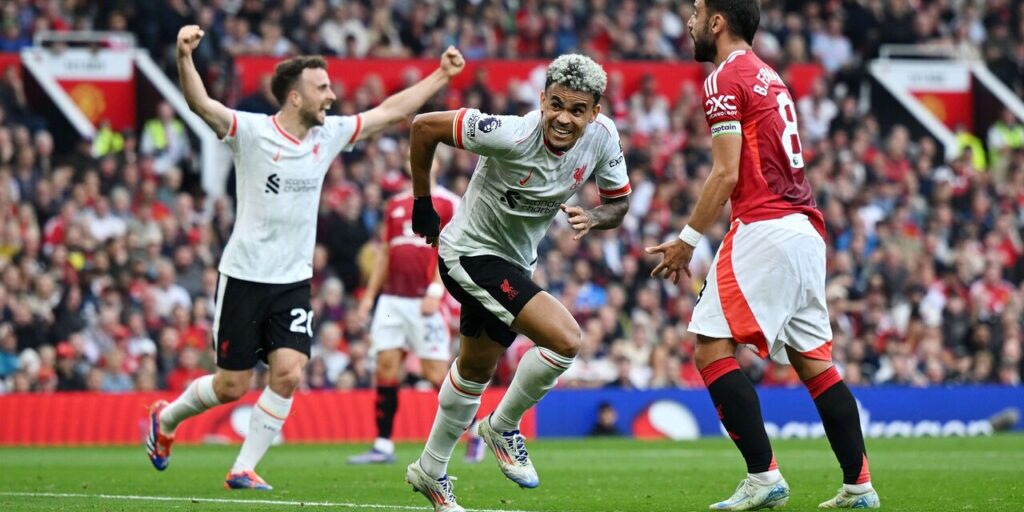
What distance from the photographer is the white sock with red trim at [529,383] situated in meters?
8.27

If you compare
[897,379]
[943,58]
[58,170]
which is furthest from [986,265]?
[58,170]

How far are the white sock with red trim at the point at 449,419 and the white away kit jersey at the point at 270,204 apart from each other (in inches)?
102

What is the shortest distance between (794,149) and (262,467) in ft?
21.1

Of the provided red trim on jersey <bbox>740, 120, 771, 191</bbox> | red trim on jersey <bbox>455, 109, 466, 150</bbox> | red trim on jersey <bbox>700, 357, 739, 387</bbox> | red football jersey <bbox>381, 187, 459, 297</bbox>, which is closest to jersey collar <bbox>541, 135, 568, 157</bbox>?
red trim on jersey <bbox>455, 109, 466, 150</bbox>

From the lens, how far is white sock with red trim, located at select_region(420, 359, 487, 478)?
8.27 meters

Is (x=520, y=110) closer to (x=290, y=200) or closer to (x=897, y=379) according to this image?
(x=897, y=379)

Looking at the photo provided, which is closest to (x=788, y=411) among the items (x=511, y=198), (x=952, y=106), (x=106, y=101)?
(x=106, y=101)

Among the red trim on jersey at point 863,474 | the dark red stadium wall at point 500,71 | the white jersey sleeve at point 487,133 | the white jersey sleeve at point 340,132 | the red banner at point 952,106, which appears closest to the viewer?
the white jersey sleeve at point 487,133

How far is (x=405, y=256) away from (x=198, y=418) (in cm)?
429

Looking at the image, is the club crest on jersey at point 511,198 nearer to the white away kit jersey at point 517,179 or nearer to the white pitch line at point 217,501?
the white away kit jersey at point 517,179

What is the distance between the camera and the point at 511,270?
8344 mm

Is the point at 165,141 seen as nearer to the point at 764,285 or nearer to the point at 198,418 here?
the point at 198,418

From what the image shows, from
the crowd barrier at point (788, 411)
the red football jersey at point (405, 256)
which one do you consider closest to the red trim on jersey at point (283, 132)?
the red football jersey at point (405, 256)

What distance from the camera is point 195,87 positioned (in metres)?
10.4
